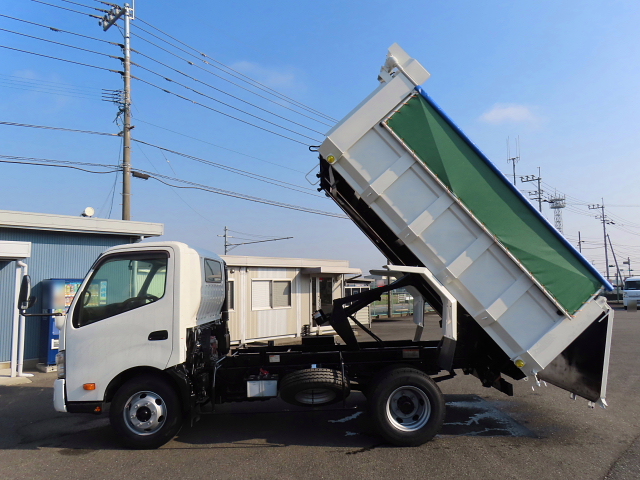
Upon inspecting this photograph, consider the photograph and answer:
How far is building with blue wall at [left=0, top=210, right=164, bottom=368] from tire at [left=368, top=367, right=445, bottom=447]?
28.7 ft

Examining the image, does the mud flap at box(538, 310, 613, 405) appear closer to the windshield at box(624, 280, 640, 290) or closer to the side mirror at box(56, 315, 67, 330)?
the side mirror at box(56, 315, 67, 330)

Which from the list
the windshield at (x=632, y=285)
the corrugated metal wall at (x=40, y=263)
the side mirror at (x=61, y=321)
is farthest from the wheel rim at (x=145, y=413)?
the windshield at (x=632, y=285)

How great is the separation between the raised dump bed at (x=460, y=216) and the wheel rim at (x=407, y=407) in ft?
3.75

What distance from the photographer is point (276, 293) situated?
16.8 meters

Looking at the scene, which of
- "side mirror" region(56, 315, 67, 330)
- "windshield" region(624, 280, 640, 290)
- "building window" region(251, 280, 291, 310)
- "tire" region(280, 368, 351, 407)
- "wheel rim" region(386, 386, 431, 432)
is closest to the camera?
"side mirror" region(56, 315, 67, 330)

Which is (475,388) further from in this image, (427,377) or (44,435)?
(44,435)

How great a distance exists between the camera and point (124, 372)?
18.1 ft

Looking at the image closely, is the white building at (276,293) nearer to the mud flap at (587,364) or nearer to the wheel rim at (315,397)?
the wheel rim at (315,397)

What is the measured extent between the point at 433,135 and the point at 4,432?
22.6ft

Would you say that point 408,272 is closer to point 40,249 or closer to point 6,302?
point 40,249

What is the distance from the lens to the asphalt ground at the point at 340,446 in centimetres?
480

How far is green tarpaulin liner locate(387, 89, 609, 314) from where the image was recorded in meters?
5.30

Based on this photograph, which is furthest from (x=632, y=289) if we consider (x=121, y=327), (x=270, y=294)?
(x=121, y=327)

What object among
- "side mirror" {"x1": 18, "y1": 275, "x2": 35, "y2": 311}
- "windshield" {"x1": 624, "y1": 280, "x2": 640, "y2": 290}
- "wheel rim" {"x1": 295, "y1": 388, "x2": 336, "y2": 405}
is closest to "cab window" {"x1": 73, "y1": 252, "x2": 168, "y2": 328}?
"side mirror" {"x1": 18, "y1": 275, "x2": 35, "y2": 311}
